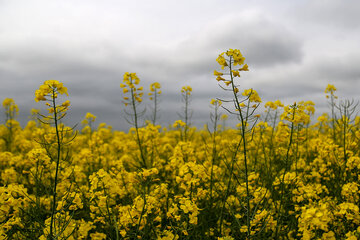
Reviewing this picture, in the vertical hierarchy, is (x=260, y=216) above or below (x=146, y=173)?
below

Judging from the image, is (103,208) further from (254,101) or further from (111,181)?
(254,101)

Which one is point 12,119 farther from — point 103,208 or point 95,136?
point 103,208

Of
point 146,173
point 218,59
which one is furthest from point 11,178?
point 218,59

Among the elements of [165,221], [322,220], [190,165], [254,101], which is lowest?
[165,221]

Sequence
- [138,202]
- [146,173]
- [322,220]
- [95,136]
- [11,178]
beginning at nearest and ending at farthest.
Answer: [322,220]
[146,173]
[138,202]
[11,178]
[95,136]

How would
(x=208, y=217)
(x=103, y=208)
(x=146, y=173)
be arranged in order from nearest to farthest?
(x=146, y=173), (x=103, y=208), (x=208, y=217)

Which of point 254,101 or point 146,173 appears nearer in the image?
point 146,173

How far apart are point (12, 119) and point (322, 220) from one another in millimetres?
10247

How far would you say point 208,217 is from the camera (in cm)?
381

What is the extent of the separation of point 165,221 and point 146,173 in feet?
5.88

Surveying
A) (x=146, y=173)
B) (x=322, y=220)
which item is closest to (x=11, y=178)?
(x=146, y=173)

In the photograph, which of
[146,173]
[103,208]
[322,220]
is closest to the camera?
[322,220]

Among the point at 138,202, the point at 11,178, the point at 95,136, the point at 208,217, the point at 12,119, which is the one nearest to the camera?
the point at 138,202

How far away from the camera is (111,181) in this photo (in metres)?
2.93
